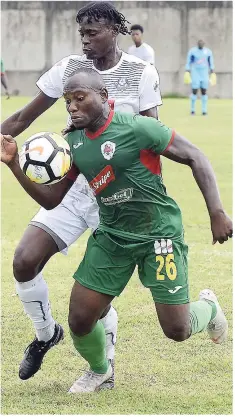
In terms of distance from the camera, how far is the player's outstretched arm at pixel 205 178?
5.08 metres

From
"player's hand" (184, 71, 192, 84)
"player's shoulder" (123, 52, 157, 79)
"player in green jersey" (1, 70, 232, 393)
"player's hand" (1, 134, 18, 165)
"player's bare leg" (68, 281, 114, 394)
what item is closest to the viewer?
"player's hand" (1, 134, 18, 165)

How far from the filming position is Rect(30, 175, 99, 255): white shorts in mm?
5875

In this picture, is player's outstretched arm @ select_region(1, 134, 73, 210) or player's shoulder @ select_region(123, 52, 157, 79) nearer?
player's outstretched arm @ select_region(1, 134, 73, 210)

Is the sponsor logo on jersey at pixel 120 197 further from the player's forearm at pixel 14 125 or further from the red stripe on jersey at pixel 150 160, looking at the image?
the player's forearm at pixel 14 125

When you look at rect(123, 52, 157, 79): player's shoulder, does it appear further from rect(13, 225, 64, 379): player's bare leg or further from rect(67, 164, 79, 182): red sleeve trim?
rect(13, 225, 64, 379): player's bare leg

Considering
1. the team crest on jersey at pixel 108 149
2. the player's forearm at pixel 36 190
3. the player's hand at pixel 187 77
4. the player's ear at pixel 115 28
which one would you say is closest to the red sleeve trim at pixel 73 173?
the player's forearm at pixel 36 190

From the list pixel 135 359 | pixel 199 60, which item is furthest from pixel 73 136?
pixel 199 60

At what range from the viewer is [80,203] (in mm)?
6027

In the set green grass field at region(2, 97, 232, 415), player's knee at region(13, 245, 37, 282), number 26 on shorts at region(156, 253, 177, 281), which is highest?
number 26 on shorts at region(156, 253, 177, 281)

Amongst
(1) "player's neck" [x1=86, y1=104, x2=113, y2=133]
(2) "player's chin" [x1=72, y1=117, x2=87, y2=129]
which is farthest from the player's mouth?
(2) "player's chin" [x1=72, y1=117, x2=87, y2=129]

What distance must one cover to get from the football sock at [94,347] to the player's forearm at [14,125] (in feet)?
4.82

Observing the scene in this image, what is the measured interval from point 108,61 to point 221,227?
4.78 ft

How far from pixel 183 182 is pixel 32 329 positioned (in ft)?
26.1

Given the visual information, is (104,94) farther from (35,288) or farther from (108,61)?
(35,288)
